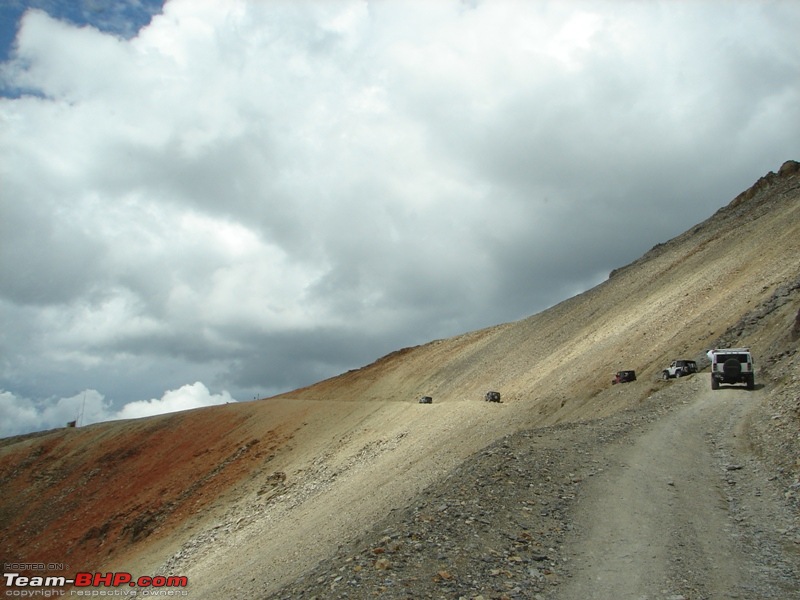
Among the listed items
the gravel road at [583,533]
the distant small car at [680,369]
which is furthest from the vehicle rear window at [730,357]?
the gravel road at [583,533]

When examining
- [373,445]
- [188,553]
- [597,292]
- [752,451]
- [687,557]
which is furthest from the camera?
[597,292]

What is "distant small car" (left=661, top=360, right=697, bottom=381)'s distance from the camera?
102 feet

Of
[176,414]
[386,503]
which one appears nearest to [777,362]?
[386,503]

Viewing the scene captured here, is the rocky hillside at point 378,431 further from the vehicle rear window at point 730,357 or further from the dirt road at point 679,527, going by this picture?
the dirt road at point 679,527

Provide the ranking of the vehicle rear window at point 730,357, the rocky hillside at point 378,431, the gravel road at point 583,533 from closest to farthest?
1. the gravel road at point 583,533
2. the vehicle rear window at point 730,357
3. the rocky hillside at point 378,431

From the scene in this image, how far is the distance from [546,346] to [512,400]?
1520 centimetres

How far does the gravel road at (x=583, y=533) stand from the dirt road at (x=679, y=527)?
0.03m

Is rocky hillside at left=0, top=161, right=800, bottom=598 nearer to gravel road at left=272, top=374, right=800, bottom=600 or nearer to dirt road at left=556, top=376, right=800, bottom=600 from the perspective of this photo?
dirt road at left=556, top=376, right=800, bottom=600

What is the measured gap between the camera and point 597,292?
66938mm

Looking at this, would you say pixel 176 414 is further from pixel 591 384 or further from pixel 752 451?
pixel 752 451

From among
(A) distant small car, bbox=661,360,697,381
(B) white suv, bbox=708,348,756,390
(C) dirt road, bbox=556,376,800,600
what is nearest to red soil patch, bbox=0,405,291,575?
(A) distant small car, bbox=661,360,697,381

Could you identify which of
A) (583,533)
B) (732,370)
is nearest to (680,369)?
(732,370)

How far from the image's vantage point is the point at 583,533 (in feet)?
36.8

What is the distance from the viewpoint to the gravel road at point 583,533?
9172mm
